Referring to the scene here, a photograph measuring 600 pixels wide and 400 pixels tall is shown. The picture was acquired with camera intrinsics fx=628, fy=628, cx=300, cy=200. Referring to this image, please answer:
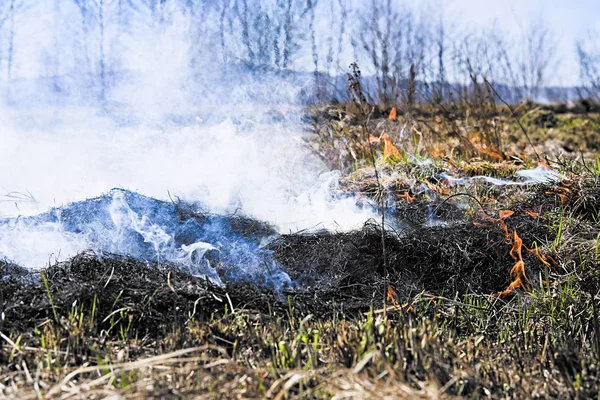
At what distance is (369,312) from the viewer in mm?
2896

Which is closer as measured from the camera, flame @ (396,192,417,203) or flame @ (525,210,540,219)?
flame @ (525,210,540,219)

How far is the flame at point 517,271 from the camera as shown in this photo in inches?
139

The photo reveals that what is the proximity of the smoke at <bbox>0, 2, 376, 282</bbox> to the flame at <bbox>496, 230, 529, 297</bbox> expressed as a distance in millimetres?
1015

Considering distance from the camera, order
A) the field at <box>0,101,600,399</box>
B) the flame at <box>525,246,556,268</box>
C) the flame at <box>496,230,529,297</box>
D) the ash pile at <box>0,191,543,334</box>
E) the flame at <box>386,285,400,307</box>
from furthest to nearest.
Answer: the flame at <box>525,246,556,268</box> → the flame at <box>496,230,529,297</box> → the flame at <box>386,285,400,307</box> → the ash pile at <box>0,191,543,334</box> → the field at <box>0,101,600,399</box>

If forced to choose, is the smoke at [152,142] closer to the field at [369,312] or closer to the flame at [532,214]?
the field at [369,312]

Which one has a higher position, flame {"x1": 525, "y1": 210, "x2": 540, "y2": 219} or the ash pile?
flame {"x1": 525, "y1": 210, "x2": 540, "y2": 219}

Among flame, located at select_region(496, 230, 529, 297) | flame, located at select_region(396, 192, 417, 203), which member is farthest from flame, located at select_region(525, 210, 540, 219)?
flame, located at select_region(396, 192, 417, 203)

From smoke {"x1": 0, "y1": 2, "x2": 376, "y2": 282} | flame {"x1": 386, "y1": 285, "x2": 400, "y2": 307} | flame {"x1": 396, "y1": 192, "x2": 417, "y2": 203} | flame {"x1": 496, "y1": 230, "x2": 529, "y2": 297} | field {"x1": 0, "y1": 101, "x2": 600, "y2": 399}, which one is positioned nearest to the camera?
field {"x1": 0, "y1": 101, "x2": 600, "y2": 399}

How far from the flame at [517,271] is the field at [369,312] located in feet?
0.04

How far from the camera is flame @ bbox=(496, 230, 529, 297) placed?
3.53 m

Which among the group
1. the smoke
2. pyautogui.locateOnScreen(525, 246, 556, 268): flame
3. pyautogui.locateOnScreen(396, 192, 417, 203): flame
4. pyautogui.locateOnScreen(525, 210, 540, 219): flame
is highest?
the smoke

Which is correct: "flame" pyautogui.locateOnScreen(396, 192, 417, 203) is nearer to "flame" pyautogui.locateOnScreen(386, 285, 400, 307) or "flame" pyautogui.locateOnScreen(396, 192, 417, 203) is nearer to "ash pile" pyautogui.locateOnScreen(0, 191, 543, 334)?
"ash pile" pyautogui.locateOnScreen(0, 191, 543, 334)

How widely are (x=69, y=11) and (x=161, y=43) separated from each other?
0.73 metres

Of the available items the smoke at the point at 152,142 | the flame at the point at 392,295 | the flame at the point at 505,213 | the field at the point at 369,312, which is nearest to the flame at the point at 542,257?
the field at the point at 369,312
